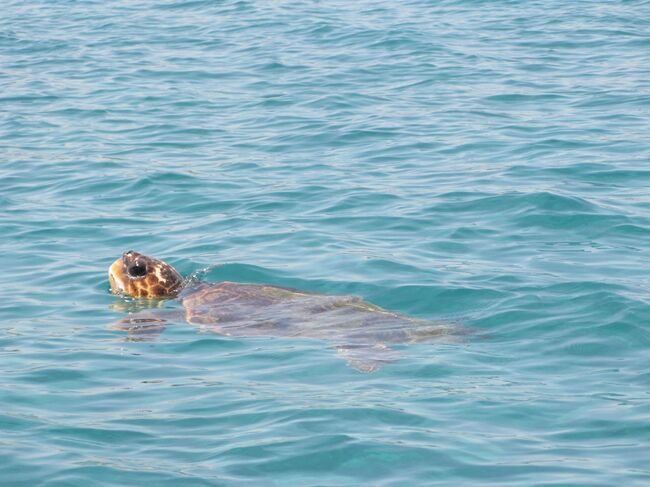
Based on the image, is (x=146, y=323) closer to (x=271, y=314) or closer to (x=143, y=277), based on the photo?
(x=143, y=277)

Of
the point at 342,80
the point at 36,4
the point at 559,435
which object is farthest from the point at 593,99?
the point at 36,4

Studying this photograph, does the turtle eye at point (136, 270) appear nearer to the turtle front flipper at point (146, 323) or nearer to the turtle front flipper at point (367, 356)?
the turtle front flipper at point (146, 323)

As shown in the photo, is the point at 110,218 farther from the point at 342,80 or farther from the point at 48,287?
the point at 342,80

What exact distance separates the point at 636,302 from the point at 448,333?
1642mm

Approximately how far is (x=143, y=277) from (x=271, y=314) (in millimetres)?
1582

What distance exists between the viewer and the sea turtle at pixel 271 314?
9.40 meters

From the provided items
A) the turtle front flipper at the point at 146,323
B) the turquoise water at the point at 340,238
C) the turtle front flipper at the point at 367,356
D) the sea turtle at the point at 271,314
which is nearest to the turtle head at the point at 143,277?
the sea turtle at the point at 271,314

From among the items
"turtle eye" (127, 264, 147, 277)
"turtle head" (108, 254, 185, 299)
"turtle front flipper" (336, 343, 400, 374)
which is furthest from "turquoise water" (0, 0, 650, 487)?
"turtle eye" (127, 264, 147, 277)

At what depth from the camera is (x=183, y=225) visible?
1330 cm

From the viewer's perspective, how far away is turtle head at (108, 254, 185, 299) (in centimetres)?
1102

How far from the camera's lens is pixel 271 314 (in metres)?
10.1

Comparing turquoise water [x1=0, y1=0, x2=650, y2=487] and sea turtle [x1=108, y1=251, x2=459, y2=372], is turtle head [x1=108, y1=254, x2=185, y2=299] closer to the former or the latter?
sea turtle [x1=108, y1=251, x2=459, y2=372]

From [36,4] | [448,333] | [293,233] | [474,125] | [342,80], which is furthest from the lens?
[36,4]

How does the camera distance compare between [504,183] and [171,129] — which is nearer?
[504,183]
